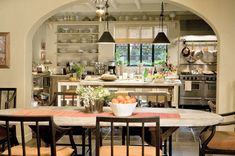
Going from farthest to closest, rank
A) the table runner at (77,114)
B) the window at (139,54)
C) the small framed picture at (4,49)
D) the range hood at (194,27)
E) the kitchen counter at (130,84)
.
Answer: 1. the window at (139,54)
2. the range hood at (194,27)
3. the kitchen counter at (130,84)
4. the small framed picture at (4,49)
5. the table runner at (77,114)

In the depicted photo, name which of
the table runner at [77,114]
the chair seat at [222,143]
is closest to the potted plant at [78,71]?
the table runner at [77,114]

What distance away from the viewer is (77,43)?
11.1m

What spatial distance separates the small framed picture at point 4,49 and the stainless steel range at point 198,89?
5809 millimetres

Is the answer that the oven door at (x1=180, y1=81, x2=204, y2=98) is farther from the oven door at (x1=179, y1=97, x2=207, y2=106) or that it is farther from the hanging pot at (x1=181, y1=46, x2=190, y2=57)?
the hanging pot at (x1=181, y1=46, x2=190, y2=57)

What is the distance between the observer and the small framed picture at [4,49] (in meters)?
5.65

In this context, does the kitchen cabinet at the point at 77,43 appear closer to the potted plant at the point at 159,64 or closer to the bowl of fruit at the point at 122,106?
the potted plant at the point at 159,64

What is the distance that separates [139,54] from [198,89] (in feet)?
7.07

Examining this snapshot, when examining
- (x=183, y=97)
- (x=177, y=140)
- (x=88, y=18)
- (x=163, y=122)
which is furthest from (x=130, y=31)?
(x=163, y=122)

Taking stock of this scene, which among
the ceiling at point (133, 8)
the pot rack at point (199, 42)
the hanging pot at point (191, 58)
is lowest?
the hanging pot at point (191, 58)

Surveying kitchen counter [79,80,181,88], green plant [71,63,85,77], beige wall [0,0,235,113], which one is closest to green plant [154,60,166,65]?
green plant [71,63,85,77]

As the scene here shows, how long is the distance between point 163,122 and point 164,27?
25.0ft

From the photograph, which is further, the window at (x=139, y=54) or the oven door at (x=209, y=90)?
the window at (x=139, y=54)

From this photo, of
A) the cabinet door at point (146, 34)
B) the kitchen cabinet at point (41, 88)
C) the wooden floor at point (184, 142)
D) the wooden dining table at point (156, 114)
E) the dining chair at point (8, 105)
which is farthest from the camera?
the cabinet door at point (146, 34)

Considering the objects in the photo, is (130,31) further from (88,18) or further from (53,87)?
(53,87)
